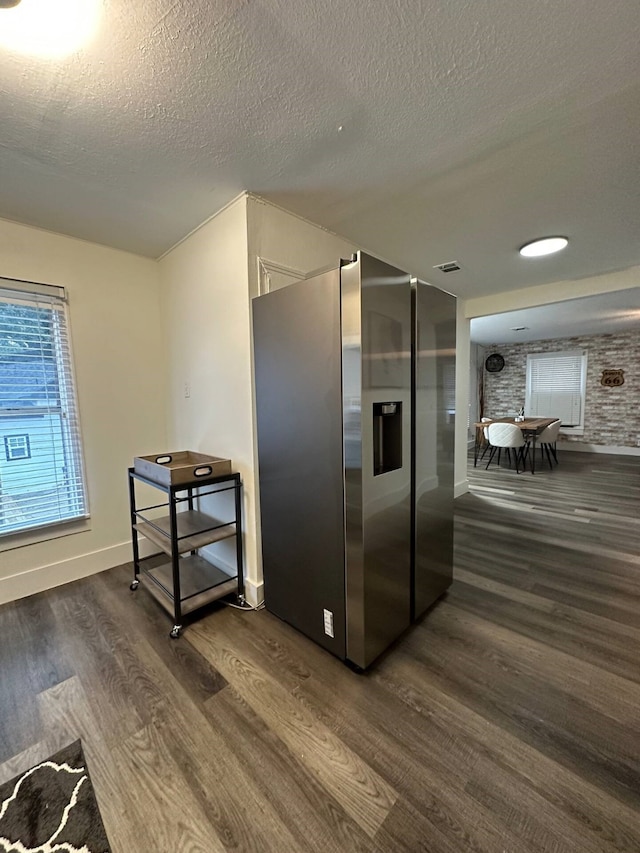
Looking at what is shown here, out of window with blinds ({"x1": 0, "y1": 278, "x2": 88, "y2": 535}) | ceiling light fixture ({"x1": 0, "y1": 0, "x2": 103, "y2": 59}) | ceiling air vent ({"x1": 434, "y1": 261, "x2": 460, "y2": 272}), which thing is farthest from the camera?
ceiling air vent ({"x1": 434, "y1": 261, "x2": 460, "y2": 272})

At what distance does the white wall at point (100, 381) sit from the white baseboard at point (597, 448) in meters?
8.52

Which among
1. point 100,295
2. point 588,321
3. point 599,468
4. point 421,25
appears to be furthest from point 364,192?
point 599,468

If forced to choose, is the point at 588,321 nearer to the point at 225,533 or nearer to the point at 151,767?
the point at 225,533

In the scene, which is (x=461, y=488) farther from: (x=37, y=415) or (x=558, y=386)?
(x=558, y=386)

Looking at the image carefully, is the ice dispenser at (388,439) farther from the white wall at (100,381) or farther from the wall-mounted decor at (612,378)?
the wall-mounted decor at (612,378)

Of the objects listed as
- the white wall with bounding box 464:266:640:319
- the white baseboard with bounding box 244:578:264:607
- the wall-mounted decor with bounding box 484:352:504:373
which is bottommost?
the white baseboard with bounding box 244:578:264:607

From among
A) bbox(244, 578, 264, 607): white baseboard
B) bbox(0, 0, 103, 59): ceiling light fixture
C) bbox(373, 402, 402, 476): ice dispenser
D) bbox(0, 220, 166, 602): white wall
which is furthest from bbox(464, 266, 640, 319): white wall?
bbox(0, 0, 103, 59): ceiling light fixture

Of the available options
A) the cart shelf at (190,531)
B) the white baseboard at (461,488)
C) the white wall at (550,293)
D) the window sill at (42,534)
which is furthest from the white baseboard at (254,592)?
the white wall at (550,293)

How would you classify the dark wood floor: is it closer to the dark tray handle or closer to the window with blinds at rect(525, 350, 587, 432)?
the dark tray handle

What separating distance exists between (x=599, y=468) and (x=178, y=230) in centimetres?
721

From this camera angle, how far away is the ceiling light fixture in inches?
38.4

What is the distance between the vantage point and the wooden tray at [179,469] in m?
1.87

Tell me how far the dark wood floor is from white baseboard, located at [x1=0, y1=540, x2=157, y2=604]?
90 millimetres

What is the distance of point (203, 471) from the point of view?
1.97m
